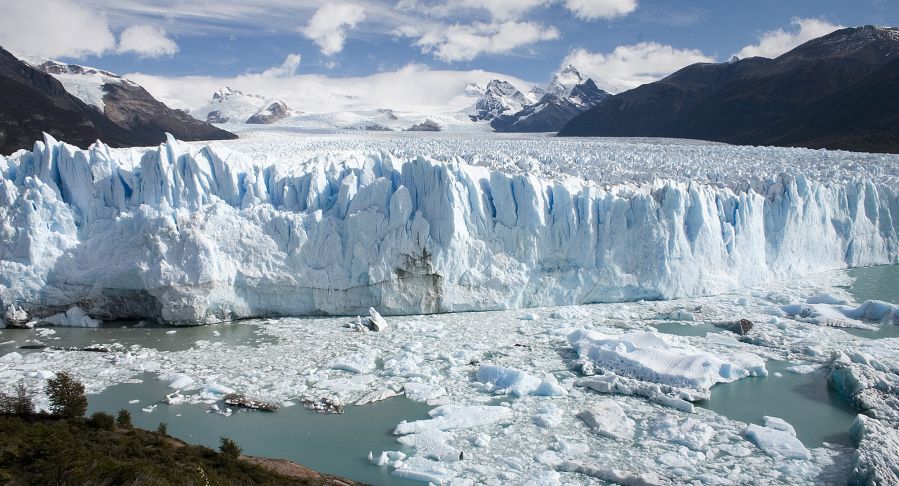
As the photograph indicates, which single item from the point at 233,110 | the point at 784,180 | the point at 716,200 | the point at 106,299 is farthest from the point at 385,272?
the point at 233,110

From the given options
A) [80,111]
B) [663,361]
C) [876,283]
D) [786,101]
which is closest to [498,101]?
[786,101]

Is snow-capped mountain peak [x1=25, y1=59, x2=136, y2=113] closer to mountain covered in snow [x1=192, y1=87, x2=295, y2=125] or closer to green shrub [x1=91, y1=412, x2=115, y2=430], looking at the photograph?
mountain covered in snow [x1=192, y1=87, x2=295, y2=125]

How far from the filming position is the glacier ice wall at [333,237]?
1071 centimetres

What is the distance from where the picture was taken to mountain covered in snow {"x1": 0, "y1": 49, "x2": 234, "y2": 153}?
28.5 meters

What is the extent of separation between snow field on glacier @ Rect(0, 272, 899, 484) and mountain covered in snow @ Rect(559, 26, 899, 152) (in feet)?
66.6

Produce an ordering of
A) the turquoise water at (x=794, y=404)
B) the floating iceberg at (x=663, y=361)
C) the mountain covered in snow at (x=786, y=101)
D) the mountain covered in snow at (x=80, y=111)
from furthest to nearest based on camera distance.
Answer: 1. the mountain covered in snow at (x=786, y=101)
2. the mountain covered in snow at (x=80, y=111)
3. the floating iceberg at (x=663, y=361)
4. the turquoise water at (x=794, y=404)

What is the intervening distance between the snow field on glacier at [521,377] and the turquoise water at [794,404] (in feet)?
0.87

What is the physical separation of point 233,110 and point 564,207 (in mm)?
81017

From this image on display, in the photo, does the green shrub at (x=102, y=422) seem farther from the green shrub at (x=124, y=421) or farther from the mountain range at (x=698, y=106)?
the mountain range at (x=698, y=106)

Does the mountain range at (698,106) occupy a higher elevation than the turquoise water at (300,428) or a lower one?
higher

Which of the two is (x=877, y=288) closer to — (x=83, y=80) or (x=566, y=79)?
(x=83, y=80)

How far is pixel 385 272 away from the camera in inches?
437

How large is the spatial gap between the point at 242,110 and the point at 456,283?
8012cm

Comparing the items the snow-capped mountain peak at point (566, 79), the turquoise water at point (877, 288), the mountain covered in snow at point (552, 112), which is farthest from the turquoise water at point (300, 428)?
the snow-capped mountain peak at point (566, 79)
